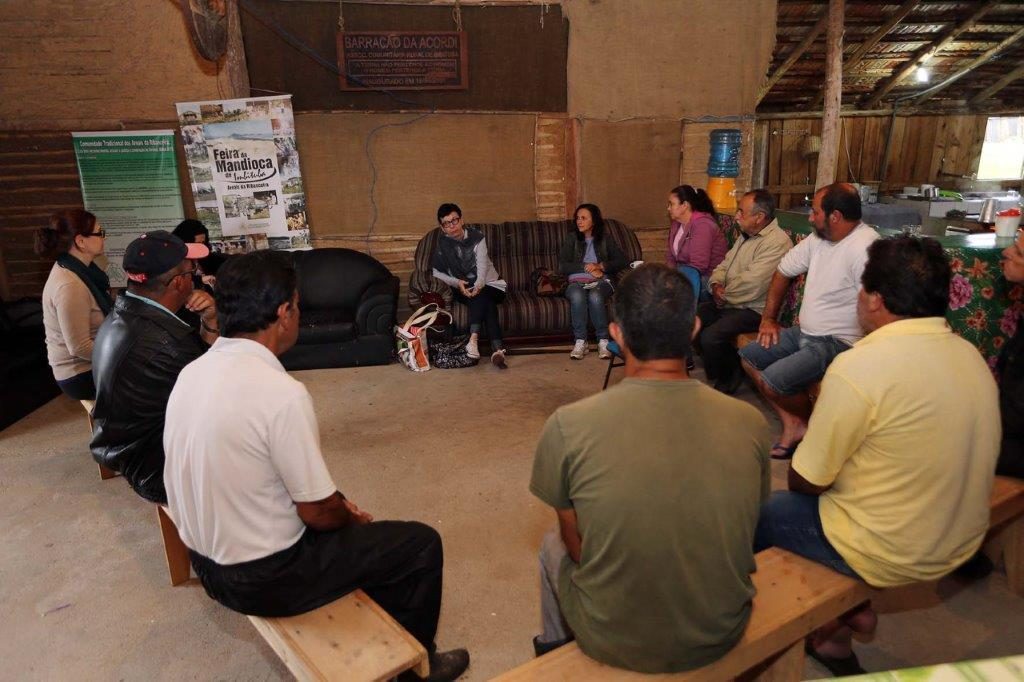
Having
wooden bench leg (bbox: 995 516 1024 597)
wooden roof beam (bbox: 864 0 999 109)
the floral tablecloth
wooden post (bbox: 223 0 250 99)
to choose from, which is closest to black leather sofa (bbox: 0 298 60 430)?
wooden post (bbox: 223 0 250 99)

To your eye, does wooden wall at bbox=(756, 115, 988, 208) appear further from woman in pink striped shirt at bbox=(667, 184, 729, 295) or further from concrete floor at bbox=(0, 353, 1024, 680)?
concrete floor at bbox=(0, 353, 1024, 680)

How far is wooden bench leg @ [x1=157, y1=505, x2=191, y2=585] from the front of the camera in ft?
8.25

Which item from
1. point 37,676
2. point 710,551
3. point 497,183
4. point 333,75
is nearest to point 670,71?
point 497,183

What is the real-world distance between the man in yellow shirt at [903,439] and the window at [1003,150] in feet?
37.2

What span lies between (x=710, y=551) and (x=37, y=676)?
229 centimetres

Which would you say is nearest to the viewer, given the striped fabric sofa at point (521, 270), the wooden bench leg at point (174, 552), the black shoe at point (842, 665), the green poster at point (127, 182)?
the black shoe at point (842, 665)

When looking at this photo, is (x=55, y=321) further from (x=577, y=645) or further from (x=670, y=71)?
(x=670, y=71)

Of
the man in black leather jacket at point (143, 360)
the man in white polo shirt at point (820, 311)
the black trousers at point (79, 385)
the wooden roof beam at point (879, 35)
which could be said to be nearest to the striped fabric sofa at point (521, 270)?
the man in white polo shirt at point (820, 311)

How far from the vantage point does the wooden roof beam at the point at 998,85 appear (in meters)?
9.62

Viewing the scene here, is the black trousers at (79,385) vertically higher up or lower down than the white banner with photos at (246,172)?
lower down

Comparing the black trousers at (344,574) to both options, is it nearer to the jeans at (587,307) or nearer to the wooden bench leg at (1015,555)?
the wooden bench leg at (1015,555)

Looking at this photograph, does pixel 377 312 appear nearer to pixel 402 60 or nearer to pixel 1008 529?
pixel 402 60

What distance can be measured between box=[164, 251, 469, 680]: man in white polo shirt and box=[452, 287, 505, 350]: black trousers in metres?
3.27

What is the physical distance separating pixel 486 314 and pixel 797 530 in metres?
3.49
